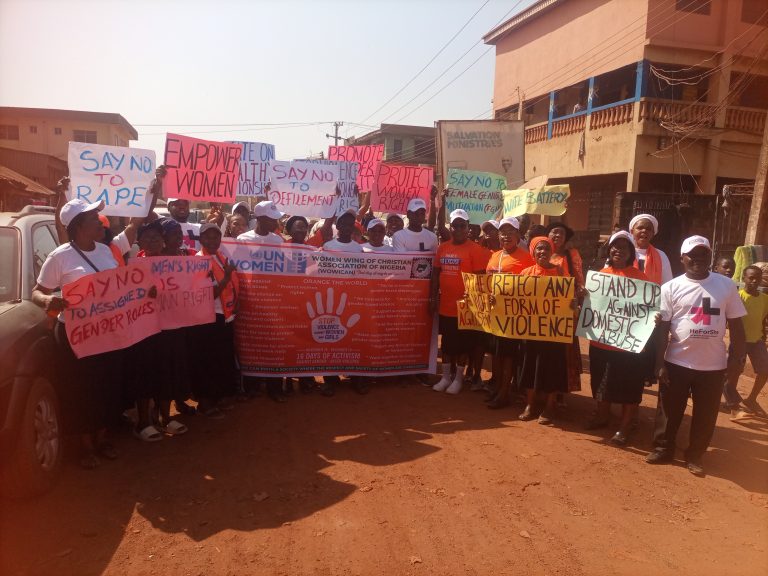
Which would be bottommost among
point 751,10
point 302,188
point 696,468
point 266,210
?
point 696,468

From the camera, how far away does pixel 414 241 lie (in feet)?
20.9

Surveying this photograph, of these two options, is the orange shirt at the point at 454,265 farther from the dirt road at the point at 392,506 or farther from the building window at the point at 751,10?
the building window at the point at 751,10

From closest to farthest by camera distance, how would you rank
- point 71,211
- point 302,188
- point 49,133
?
point 71,211 < point 302,188 < point 49,133

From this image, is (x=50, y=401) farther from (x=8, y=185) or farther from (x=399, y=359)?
(x=8, y=185)

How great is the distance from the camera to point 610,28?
17719 millimetres

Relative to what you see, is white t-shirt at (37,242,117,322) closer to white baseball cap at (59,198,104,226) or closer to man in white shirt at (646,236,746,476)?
white baseball cap at (59,198,104,226)

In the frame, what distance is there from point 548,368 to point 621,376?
25.8 inches

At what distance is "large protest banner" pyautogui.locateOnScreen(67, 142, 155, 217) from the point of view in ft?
17.1

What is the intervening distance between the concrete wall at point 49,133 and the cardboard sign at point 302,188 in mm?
37150

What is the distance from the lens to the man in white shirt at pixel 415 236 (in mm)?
6383

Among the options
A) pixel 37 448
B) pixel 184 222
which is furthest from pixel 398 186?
pixel 37 448

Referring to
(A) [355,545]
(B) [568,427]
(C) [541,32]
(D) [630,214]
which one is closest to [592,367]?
(B) [568,427]

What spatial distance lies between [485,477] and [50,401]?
3.17m

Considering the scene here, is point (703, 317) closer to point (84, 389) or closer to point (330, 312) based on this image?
point (330, 312)
